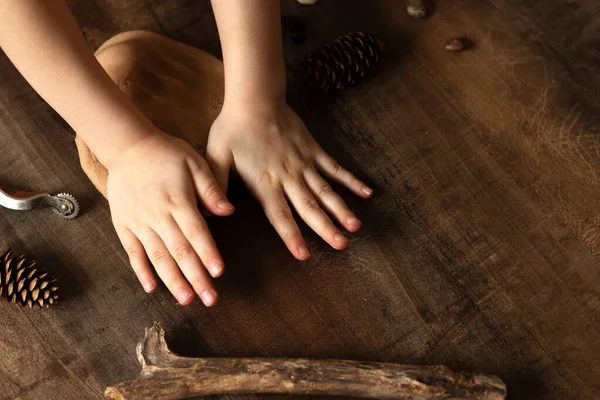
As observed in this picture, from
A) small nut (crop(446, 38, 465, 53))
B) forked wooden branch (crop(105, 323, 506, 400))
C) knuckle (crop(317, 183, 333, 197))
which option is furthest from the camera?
small nut (crop(446, 38, 465, 53))

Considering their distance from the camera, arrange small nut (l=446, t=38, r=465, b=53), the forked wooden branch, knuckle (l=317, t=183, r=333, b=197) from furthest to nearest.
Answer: small nut (l=446, t=38, r=465, b=53), knuckle (l=317, t=183, r=333, b=197), the forked wooden branch

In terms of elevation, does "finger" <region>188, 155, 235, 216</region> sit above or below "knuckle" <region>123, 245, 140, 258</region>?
above

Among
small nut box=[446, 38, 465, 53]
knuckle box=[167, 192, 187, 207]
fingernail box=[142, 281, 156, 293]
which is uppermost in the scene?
knuckle box=[167, 192, 187, 207]

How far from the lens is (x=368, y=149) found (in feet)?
→ 3.24

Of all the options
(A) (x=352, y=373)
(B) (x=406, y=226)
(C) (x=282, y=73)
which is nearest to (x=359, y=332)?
(A) (x=352, y=373)

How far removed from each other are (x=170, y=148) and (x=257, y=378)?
367mm

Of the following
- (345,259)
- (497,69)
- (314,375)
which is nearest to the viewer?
(314,375)

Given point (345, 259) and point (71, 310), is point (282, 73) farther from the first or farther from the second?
point (71, 310)

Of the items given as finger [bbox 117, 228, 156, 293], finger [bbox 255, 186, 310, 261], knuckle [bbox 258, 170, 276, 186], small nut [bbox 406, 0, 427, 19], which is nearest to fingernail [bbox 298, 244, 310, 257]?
finger [bbox 255, 186, 310, 261]

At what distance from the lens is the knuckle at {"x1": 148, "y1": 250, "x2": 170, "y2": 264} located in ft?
2.82

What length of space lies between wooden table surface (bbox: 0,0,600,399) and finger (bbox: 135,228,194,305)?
51 millimetres

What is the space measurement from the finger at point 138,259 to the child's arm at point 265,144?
164 mm

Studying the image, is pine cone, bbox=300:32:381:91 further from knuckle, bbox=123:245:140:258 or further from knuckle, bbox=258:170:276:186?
knuckle, bbox=123:245:140:258

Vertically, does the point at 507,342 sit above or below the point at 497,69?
below
